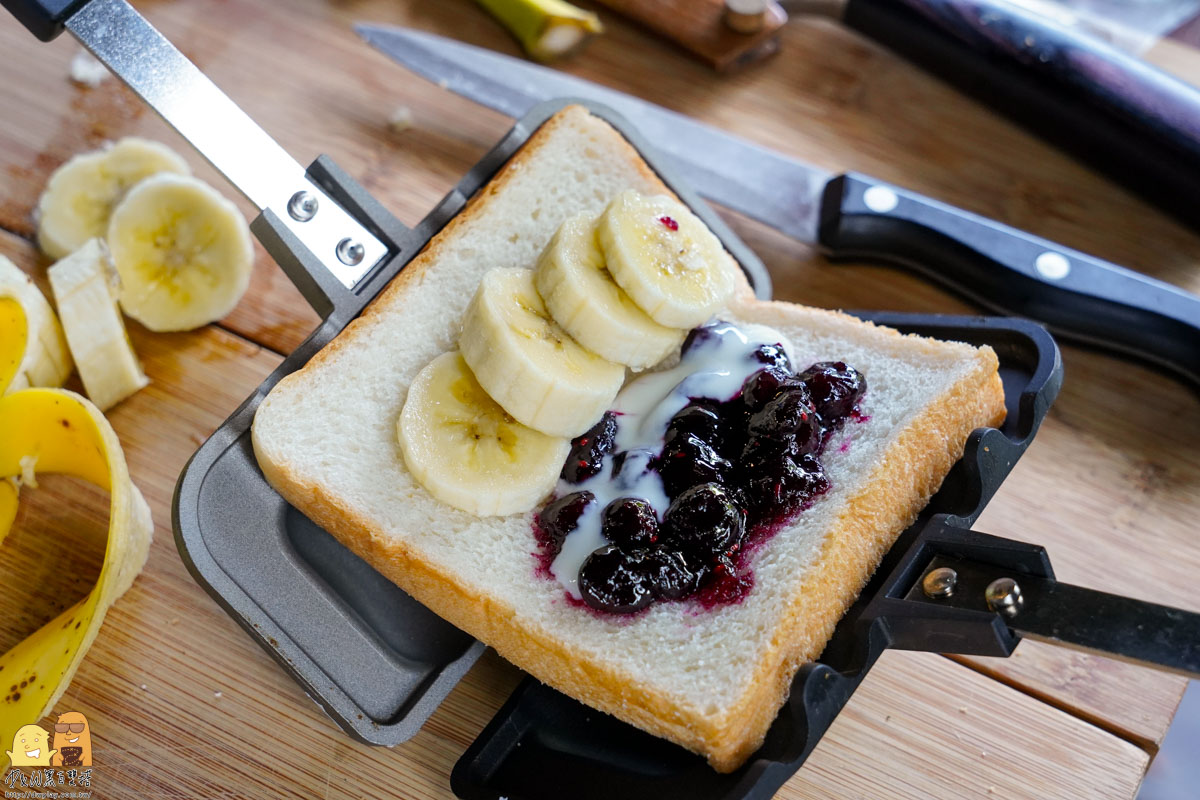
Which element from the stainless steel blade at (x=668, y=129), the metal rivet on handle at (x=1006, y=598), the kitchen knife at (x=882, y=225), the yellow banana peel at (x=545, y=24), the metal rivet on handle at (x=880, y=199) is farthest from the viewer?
the yellow banana peel at (x=545, y=24)

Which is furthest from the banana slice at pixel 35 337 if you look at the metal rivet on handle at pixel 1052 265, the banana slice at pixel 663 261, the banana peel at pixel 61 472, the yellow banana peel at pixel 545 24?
the metal rivet on handle at pixel 1052 265

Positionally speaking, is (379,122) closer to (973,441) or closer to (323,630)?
(323,630)

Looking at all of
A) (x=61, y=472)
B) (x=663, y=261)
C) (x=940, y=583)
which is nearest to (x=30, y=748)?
(x=61, y=472)

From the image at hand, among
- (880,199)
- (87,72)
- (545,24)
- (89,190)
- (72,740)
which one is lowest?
(72,740)

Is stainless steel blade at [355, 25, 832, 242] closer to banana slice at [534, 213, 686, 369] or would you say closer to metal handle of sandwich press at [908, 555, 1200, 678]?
banana slice at [534, 213, 686, 369]

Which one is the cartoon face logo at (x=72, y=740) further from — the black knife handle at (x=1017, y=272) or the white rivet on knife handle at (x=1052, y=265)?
the white rivet on knife handle at (x=1052, y=265)

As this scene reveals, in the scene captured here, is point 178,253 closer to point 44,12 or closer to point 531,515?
point 44,12
